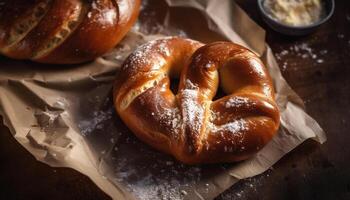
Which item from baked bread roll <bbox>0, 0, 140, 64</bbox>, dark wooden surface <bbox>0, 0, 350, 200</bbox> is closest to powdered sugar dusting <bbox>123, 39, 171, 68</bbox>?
baked bread roll <bbox>0, 0, 140, 64</bbox>

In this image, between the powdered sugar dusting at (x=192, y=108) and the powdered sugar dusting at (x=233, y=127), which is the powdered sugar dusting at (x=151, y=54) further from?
the powdered sugar dusting at (x=233, y=127)

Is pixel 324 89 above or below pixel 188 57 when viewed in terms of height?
below

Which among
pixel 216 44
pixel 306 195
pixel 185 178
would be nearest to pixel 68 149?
pixel 185 178

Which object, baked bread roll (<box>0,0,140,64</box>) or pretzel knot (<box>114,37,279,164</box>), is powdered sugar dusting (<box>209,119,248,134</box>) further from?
baked bread roll (<box>0,0,140,64</box>)

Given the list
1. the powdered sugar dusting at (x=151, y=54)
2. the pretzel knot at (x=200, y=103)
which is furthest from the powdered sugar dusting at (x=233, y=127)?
the powdered sugar dusting at (x=151, y=54)

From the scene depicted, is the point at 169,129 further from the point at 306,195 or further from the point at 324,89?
the point at 324,89
